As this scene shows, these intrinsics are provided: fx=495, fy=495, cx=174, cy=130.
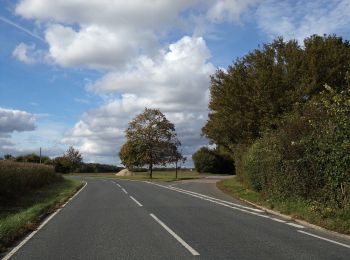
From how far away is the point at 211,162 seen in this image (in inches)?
3580

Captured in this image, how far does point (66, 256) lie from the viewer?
9672 millimetres

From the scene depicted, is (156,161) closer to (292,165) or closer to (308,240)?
(292,165)

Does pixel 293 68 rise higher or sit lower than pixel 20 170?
higher

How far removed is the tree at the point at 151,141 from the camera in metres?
75.8

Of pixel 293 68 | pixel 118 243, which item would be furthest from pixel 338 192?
pixel 293 68

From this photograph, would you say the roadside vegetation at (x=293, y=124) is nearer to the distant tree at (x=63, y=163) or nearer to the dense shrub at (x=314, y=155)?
the dense shrub at (x=314, y=155)

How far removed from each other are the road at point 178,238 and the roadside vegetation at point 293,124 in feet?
6.66

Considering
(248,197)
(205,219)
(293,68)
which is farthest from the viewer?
(293,68)

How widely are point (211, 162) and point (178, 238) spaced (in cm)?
7954

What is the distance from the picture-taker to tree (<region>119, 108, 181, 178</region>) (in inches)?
2982

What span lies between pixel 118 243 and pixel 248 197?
47.6 ft

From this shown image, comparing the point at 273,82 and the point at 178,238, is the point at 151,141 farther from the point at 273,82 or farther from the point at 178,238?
the point at 178,238

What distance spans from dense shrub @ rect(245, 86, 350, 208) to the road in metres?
2.11

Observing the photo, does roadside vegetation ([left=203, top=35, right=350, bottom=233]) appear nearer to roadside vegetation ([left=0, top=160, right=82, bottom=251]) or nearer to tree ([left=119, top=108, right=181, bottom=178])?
roadside vegetation ([left=0, top=160, right=82, bottom=251])
